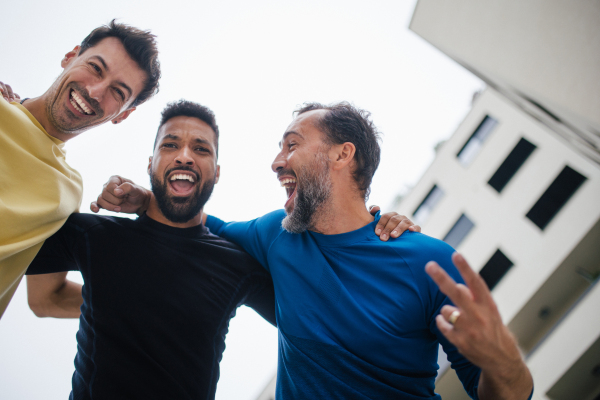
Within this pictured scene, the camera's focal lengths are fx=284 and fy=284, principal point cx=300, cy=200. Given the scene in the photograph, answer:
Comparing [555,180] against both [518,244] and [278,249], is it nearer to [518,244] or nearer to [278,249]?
[518,244]

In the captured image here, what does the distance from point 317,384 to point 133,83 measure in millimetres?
3007

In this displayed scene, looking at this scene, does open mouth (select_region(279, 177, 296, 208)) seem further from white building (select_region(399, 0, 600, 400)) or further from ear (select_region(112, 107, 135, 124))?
white building (select_region(399, 0, 600, 400))

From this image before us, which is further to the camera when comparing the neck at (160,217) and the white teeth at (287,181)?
the white teeth at (287,181)

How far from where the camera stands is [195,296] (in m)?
2.30

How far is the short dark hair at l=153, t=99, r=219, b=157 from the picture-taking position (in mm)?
3084

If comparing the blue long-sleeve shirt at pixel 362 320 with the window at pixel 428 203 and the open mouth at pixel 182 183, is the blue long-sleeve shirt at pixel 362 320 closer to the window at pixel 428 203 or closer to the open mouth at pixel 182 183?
the open mouth at pixel 182 183

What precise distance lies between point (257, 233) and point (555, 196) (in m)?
10.8

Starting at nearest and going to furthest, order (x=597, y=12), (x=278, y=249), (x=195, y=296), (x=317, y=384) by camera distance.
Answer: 1. (x=317, y=384)
2. (x=597, y=12)
3. (x=195, y=296)
4. (x=278, y=249)

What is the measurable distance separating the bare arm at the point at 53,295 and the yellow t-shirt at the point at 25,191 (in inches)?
24.3

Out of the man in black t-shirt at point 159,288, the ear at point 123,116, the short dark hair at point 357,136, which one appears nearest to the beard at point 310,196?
the short dark hair at point 357,136

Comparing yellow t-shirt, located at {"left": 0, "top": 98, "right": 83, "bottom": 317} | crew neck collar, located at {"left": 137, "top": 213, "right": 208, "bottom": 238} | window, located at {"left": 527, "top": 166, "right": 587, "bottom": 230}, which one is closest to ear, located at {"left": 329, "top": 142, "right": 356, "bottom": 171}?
crew neck collar, located at {"left": 137, "top": 213, "right": 208, "bottom": 238}

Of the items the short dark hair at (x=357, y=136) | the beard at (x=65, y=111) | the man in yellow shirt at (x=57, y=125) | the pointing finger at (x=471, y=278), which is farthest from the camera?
the short dark hair at (x=357, y=136)

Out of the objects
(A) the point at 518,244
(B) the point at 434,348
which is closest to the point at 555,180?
(A) the point at 518,244

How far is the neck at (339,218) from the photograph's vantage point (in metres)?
2.48
